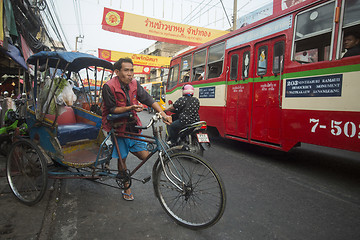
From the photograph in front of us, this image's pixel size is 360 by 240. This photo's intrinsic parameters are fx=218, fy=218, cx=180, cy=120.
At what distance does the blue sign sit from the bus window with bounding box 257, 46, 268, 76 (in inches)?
63.2

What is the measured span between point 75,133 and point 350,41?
15.2ft

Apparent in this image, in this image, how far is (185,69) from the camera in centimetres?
773

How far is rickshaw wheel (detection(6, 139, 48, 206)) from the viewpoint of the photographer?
2746 mm

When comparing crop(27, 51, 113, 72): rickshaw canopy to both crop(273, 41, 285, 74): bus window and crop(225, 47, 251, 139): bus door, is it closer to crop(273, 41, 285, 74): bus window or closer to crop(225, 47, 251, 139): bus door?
crop(225, 47, 251, 139): bus door

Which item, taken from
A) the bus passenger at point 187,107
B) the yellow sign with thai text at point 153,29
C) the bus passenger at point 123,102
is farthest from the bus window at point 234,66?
the yellow sign with thai text at point 153,29

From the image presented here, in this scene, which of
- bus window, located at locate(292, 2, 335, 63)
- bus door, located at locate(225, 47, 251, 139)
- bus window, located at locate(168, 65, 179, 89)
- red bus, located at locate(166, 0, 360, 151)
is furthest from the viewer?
bus window, located at locate(168, 65, 179, 89)

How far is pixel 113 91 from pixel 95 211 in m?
1.43

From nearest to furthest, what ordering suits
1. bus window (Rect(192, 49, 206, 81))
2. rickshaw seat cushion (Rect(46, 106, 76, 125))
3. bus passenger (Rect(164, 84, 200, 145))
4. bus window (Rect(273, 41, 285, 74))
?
rickshaw seat cushion (Rect(46, 106, 76, 125))
bus window (Rect(273, 41, 285, 74))
bus passenger (Rect(164, 84, 200, 145))
bus window (Rect(192, 49, 206, 81))

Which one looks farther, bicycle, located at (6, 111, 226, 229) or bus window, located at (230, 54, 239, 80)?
bus window, located at (230, 54, 239, 80)

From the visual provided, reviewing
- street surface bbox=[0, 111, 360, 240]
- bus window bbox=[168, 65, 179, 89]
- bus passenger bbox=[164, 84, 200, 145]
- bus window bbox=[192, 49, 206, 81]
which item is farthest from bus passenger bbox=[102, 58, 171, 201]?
bus window bbox=[168, 65, 179, 89]

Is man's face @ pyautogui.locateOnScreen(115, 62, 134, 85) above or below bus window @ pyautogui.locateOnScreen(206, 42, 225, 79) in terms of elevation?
below

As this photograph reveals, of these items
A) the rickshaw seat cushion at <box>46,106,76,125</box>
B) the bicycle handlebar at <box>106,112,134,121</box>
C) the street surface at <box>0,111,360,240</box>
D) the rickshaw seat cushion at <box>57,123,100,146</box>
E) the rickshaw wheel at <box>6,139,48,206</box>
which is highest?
the bicycle handlebar at <box>106,112,134,121</box>

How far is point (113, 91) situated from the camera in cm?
261

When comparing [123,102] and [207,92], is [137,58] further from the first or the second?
[123,102]
